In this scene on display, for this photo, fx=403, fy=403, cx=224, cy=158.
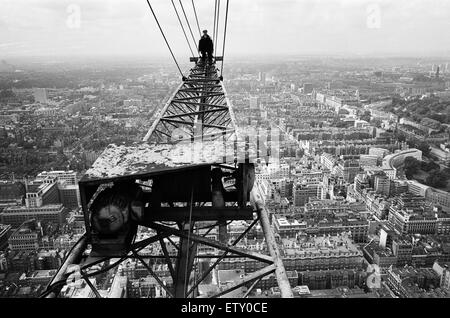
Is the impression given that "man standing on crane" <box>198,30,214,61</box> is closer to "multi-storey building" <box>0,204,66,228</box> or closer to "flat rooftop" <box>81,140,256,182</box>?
"flat rooftop" <box>81,140,256,182</box>

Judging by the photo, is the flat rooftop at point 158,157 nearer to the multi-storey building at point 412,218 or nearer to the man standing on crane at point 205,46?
the man standing on crane at point 205,46

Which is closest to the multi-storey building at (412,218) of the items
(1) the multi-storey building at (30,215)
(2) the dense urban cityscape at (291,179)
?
(2) the dense urban cityscape at (291,179)

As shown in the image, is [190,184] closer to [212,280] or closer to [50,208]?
[212,280]

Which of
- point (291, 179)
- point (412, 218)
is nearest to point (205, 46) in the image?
point (412, 218)

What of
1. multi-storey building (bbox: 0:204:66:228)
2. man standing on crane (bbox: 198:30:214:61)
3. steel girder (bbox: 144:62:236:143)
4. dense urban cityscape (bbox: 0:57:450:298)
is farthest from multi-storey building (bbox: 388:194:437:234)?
multi-storey building (bbox: 0:204:66:228)

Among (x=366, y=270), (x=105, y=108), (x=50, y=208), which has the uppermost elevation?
(x=105, y=108)

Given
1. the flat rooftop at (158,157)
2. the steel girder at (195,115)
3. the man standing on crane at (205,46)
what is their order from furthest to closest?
the man standing on crane at (205,46) < the steel girder at (195,115) < the flat rooftop at (158,157)

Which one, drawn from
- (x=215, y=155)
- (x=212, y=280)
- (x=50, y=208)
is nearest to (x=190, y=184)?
(x=215, y=155)
